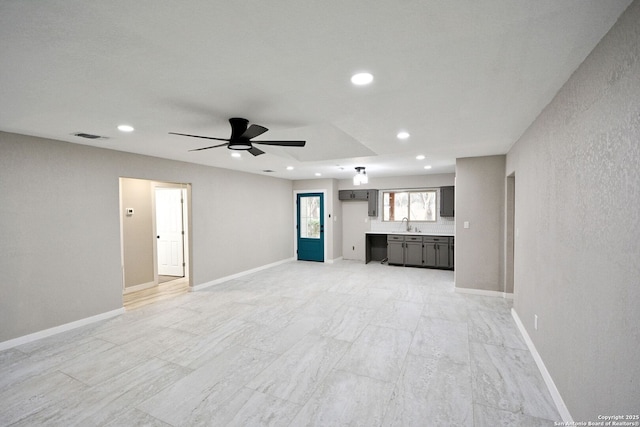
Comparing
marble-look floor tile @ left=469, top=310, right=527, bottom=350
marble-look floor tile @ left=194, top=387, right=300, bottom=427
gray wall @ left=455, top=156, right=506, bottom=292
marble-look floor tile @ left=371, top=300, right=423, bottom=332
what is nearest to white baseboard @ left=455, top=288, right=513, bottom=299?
gray wall @ left=455, top=156, right=506, bottom=292

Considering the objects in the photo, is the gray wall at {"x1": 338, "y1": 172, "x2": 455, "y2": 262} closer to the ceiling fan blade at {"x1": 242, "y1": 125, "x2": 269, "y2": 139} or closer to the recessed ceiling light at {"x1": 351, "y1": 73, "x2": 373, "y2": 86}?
the ceiling fan blade at {"x1": 242, "y1": 125, "x2": 269, "y2": 139}

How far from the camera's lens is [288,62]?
1785mm

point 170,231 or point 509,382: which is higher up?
point 170,231

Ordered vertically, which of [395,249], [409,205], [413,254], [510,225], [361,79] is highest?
[361,79]

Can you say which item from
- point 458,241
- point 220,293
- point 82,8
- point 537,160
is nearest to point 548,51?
point 537,160

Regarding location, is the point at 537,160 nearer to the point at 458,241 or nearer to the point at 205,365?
the point at 458,241

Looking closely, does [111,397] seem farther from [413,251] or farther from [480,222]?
[413,251]

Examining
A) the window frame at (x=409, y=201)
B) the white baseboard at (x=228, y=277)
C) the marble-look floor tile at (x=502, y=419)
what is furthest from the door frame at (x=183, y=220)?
the marble-look floor tile at (x=502, y=419)

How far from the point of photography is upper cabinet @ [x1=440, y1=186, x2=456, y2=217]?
23.1ft

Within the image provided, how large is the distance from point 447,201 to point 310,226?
3646mm

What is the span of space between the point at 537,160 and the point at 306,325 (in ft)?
10.3

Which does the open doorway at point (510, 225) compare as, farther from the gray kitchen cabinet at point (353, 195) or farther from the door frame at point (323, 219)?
the door frame at point (323, 219)

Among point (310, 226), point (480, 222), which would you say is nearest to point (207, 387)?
point (480, 222)

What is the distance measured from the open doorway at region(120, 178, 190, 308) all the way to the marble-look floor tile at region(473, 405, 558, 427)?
490 cm
